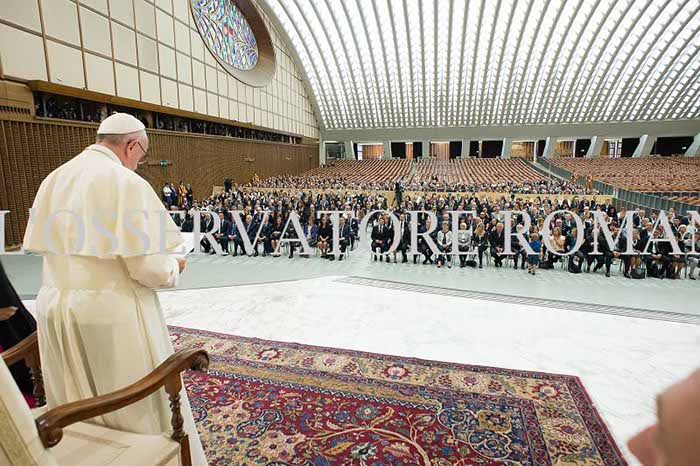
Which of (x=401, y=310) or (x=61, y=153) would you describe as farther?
(x=61, y=153)

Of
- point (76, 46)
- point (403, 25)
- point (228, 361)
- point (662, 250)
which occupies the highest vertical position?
point (403, 25)

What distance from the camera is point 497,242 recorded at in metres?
8.63

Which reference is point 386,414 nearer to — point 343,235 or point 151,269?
point 151,269

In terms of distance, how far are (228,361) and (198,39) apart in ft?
65.7

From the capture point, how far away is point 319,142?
125 ft

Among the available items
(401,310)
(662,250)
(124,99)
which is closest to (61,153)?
(124,99)

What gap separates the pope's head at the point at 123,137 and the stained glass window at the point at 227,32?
20.7 meters

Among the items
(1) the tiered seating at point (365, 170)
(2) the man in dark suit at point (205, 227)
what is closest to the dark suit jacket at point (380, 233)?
(2) the man in dark suit at point (205, 227)

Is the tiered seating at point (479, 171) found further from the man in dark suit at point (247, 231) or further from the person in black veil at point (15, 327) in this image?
the person in black veil at point (15, 327)

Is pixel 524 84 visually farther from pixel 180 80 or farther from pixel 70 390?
pixel 70 390

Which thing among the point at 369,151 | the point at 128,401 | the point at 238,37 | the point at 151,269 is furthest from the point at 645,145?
the point at 128,401

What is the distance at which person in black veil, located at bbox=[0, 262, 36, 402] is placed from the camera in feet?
7.68

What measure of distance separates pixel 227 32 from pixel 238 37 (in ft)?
4.81

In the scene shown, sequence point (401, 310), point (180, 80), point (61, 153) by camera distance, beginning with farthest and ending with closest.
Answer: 1. point (180, 80)
2. point (61, 153)
3. point (401, 310)
